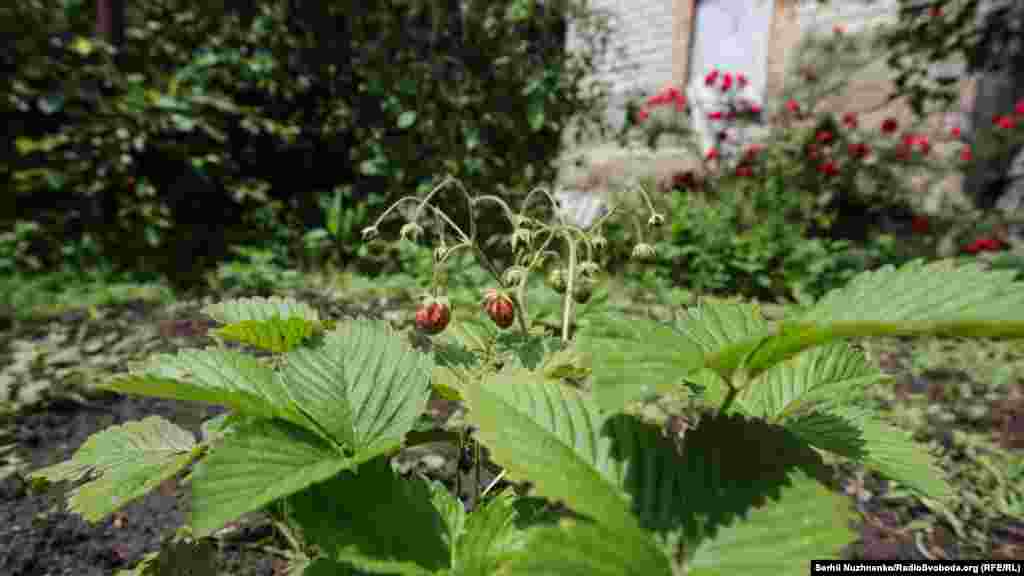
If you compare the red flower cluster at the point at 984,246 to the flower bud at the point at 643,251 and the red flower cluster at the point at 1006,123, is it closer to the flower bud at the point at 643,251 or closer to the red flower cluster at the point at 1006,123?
the red flower cluster at the point at 1006,123

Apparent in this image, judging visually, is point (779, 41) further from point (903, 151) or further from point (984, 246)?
point (984, 246)

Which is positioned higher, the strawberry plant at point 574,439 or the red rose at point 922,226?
the strawberry plant at point 574,439

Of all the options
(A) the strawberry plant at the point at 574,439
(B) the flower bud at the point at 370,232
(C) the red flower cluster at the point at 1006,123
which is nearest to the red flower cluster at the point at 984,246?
(C) the red flower cluster at the point at 1006,123

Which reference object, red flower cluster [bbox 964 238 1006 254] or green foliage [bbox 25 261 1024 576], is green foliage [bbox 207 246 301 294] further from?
red flower cluster [bbox 964 238 1006 254]

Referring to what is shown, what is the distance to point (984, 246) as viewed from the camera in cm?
457

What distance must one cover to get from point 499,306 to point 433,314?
97 millimetres

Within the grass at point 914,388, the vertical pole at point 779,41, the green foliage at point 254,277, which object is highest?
the vertical pole at point 779,41

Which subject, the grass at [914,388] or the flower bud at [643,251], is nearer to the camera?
the flower bud at [643,251]

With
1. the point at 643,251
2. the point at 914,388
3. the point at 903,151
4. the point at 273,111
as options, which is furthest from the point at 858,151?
the point at 643,251

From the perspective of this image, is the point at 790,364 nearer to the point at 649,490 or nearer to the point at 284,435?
the point at 649,490

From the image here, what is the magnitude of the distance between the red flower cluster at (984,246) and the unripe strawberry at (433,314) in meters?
5.26

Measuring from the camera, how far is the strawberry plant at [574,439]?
447mm

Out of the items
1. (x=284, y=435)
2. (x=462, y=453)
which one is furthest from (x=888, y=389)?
(x=284, y=435)

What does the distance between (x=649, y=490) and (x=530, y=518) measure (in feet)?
0.47
